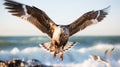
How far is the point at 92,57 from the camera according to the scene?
2.92 meters

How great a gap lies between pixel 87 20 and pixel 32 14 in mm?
513

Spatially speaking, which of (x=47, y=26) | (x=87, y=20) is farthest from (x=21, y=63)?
(x=87, y=20)

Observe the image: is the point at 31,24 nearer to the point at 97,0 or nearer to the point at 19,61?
the point at 19,61

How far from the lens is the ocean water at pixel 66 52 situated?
290 centimetres

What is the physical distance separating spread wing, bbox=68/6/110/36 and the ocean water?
0.08 metres

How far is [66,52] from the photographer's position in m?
2.91

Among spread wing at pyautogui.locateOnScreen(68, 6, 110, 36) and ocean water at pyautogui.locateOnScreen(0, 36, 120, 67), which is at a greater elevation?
spread wing at pyautogui.locateOnScreen(68, 6, 110, 36)

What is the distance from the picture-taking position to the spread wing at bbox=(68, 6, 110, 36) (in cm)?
294

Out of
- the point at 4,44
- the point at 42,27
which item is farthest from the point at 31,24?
the point at 4,44

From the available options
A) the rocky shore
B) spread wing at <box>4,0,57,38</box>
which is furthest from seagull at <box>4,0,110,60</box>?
the rocky shore

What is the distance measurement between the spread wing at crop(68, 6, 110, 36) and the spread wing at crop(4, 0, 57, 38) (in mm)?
177

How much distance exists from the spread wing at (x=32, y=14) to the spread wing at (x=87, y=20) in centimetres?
18

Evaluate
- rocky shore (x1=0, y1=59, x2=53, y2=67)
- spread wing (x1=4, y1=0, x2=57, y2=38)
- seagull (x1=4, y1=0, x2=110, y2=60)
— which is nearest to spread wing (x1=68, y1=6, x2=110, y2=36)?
seagull (x1=4, y1=0, x2=110, y2=60)

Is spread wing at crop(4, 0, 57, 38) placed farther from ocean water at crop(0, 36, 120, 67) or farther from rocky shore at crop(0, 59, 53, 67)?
rocky shore at crop(0, 59, 53, 67)
